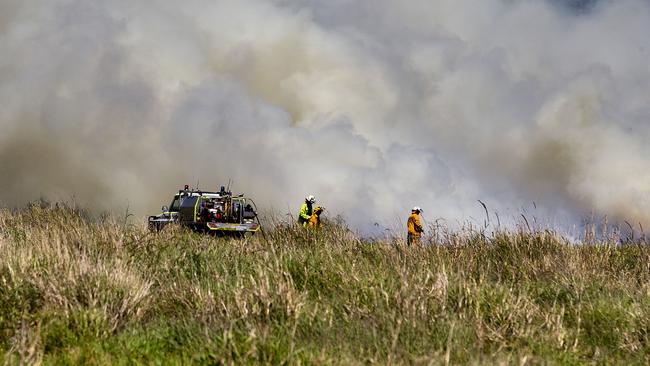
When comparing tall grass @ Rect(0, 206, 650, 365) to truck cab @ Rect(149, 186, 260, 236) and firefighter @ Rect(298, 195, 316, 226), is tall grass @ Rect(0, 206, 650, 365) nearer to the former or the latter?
firefighter @ Rect(298, 195, 316, 226)

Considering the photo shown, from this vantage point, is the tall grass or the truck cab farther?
the truck cab

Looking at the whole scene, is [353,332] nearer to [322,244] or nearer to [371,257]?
[371,257]

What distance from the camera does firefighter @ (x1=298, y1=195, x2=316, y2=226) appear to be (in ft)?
61.2

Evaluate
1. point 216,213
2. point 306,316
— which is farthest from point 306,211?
point 306,316

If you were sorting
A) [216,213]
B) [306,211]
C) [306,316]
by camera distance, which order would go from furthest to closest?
[216,213] → [306,211] → [306,316]

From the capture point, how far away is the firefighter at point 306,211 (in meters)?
18.7

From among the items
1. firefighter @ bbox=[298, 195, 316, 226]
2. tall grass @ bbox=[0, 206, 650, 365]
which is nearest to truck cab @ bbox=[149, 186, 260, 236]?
firefighter @ bbox=[298, 195, 316, 226]

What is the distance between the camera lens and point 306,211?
63.3 feet

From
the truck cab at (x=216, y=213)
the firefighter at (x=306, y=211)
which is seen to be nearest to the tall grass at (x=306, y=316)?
the firefighter at (x=306, y=211)

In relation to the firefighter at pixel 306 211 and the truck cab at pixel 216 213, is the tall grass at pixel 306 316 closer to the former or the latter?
the firefighter at pixel 306 211

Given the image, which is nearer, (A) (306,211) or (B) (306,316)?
(B) (306,316)

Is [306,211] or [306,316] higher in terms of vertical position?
[306,211]

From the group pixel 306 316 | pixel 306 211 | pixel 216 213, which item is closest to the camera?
pixel 306 316

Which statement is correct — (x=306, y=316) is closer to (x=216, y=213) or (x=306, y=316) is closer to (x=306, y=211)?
(x=306, y=211)
